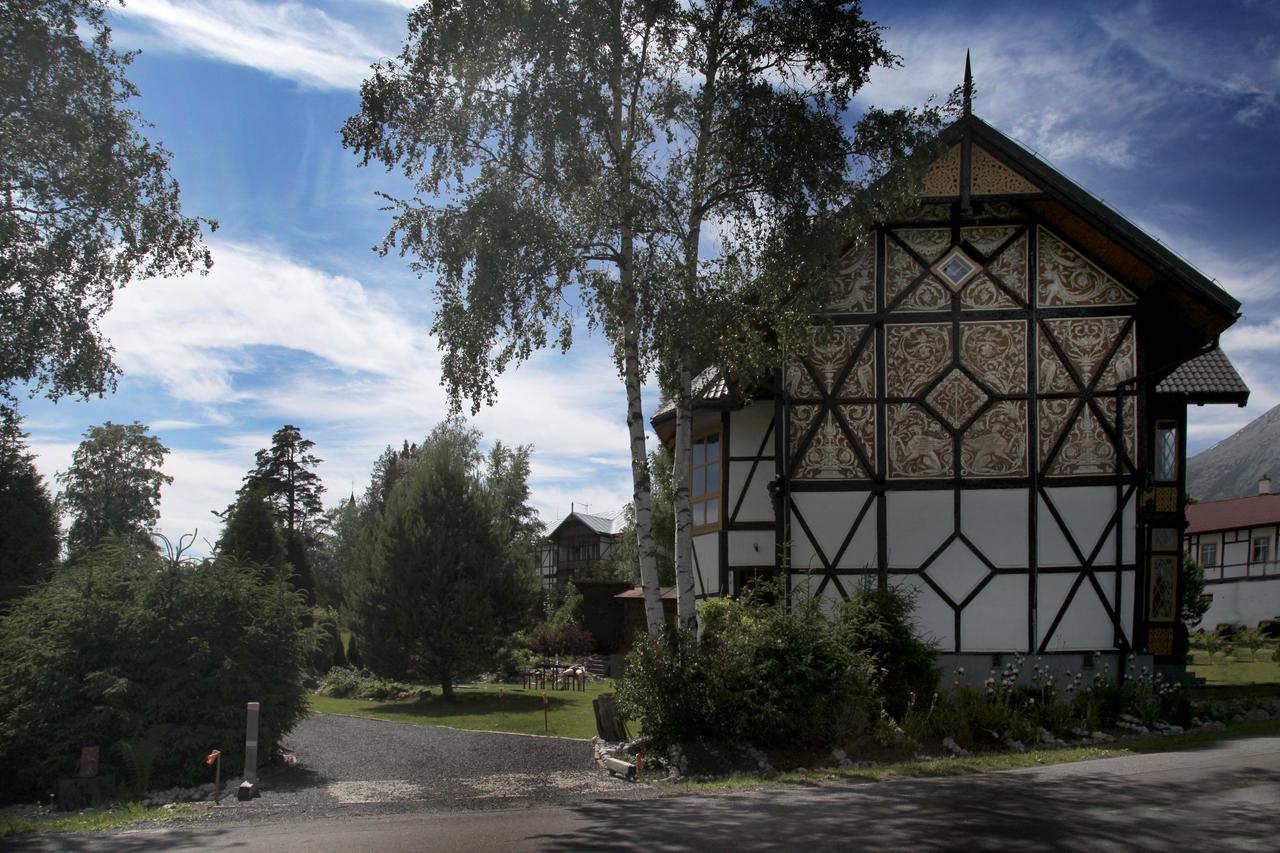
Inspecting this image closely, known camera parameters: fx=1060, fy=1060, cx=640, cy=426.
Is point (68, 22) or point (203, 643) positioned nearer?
point (203, 643)

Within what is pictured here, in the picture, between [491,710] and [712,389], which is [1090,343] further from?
[491,710]

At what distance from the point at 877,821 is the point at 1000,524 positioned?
9.50 meters

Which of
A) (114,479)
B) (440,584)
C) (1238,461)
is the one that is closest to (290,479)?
(114,479)

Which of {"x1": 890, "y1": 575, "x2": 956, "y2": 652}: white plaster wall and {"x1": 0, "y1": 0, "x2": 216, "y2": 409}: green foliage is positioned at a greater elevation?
{"x1": 0, "y1": 0, "x2": 216, "y2": 409}: green foliage

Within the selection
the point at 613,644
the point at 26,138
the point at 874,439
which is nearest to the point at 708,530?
the point at 874,439

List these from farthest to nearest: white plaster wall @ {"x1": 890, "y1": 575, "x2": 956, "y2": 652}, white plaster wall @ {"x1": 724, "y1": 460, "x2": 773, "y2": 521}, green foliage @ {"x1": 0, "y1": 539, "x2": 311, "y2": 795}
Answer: white plaster wall @ {"x1": 724, "y1": 460, "x2": 773, "y2": 521}, white plaster wall @ {"x1": 890, "y1": 575, "x2": 956, "y2": 652}, green foliage @ {"x1": 0, "y1": 539, "x2": 311, "y2": 795}

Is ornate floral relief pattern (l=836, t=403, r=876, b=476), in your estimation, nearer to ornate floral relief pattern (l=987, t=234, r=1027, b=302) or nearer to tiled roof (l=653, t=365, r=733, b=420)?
tiled roof (l=653, t=365, r=733, b=420)

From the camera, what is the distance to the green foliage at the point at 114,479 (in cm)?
5534

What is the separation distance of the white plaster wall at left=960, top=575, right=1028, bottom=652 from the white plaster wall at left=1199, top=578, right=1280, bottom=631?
3737 centimetres

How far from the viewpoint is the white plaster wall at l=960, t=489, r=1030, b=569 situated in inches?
698

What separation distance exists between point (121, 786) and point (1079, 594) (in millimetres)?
14926

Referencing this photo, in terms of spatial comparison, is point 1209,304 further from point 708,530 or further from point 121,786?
point 121,786

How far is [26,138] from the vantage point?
17.8 m

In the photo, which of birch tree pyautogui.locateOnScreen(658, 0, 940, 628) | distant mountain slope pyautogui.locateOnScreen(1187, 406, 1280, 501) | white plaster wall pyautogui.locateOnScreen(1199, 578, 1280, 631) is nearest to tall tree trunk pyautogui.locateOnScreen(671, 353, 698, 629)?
birch tree pyautogui.locateOnScreen(658, 0, 940, 628)
